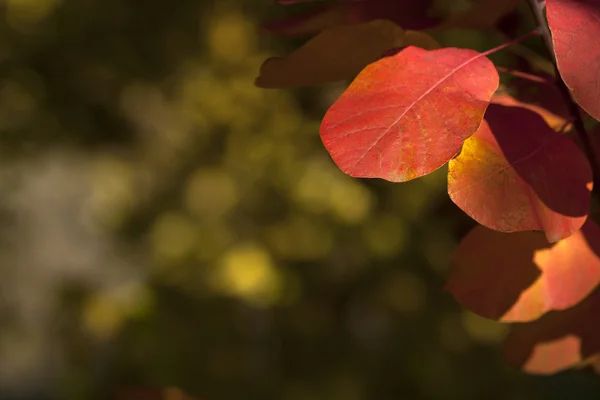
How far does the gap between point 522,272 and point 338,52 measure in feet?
0.57

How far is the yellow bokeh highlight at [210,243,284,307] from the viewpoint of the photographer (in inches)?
88.3

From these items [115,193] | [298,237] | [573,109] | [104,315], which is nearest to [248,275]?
[298,237]

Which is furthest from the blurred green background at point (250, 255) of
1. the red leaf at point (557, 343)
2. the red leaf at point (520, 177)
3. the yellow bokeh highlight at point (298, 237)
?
the red leaf at point (520, 177)

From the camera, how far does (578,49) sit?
1.16 ft

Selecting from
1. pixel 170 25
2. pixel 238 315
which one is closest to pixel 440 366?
pixel 238 315

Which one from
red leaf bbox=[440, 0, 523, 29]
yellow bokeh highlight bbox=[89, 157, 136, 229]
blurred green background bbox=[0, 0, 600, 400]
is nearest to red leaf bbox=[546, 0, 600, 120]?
red leaf bbox=[440, 0, 523, 29]

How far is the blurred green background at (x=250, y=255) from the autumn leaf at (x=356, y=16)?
1.57 m

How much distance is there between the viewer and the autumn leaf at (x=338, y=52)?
0.41 metres

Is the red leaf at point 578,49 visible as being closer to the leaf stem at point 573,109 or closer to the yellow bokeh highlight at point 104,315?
the leaf stem at point 573,109

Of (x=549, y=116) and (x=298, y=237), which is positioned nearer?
(x=549, y=116)

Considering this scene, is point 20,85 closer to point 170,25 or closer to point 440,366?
point 170,25

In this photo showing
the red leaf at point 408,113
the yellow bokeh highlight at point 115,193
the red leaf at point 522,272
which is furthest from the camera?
the yellow bokeh highlight at point 115,193

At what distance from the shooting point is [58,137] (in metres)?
3.55

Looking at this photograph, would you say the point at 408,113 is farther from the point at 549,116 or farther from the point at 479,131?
the point at 549,116
